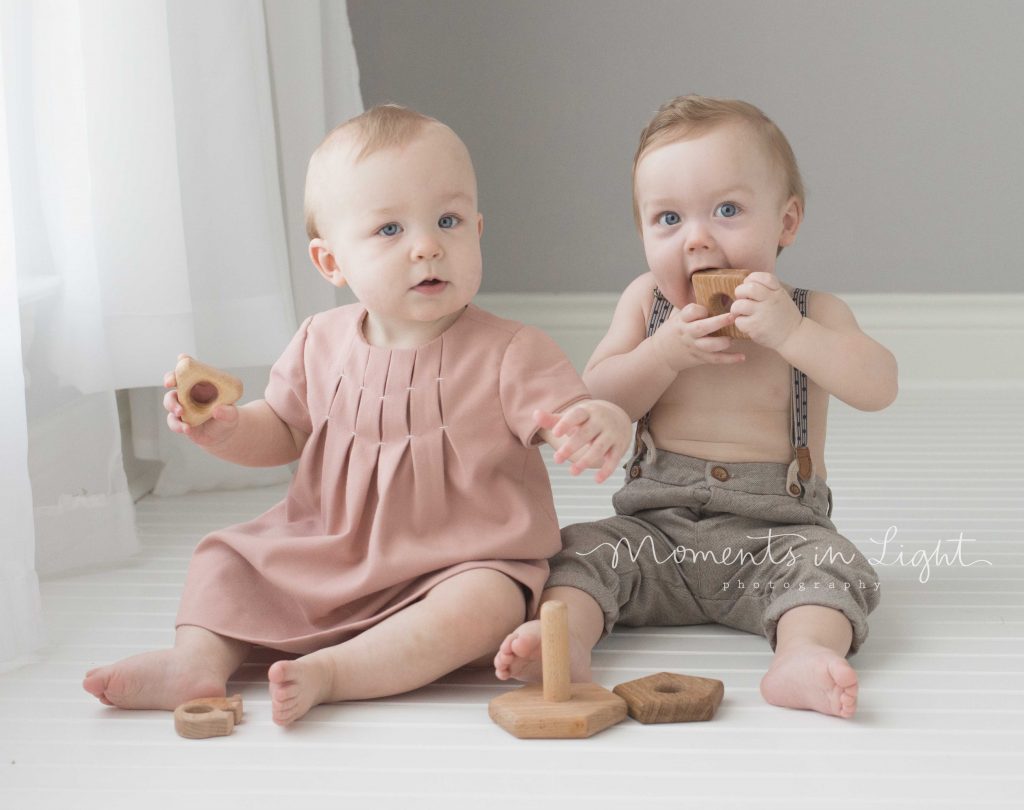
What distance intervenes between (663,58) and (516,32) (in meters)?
0.28

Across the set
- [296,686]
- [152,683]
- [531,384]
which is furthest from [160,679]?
[531,384]

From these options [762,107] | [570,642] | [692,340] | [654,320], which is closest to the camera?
[570,642]

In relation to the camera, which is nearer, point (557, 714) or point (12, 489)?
point (557, 714)

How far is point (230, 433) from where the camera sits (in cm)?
119

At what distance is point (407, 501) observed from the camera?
1154 millimetres

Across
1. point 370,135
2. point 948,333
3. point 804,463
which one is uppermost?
point 370,135

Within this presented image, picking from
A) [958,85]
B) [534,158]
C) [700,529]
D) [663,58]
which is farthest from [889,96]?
[700,529]

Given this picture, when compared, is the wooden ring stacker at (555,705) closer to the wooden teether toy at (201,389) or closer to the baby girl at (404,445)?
the baby girl at (404,445)

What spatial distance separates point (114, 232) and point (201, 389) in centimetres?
42

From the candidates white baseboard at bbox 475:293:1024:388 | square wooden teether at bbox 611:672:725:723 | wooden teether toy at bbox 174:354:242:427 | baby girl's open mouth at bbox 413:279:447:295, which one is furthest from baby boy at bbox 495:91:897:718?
white baseboard at bbox 475:293:1024:388

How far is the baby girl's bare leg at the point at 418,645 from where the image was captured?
104 cm

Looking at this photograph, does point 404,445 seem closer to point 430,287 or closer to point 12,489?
point 430,287

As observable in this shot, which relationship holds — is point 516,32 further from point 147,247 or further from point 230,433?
point 230,433

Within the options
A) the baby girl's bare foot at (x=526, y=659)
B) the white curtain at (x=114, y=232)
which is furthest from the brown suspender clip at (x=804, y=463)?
the white curtain at (x=114, y=232)
